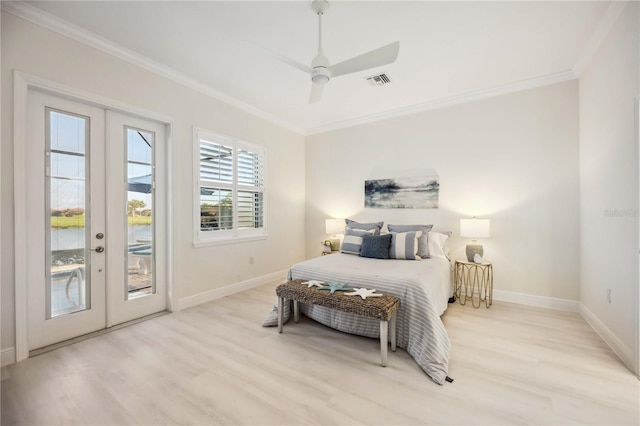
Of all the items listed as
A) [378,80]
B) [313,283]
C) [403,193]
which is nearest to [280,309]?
[313,283]

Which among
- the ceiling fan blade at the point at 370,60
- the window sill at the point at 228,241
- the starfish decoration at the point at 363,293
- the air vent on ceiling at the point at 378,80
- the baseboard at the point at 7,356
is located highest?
the air vent on ceiling at the point at 378,80

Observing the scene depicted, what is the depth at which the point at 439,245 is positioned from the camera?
3695 mm

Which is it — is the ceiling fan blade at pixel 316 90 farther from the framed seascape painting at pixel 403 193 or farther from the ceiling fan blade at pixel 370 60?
the framed seascape painting at pixel 403 193

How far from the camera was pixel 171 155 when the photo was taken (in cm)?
335

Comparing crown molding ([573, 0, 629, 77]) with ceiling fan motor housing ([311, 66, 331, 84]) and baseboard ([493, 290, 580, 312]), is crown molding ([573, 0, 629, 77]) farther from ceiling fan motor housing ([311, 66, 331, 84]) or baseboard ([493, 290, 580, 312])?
baseboard ([493, 290, 580, 312])

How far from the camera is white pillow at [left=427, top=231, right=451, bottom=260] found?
365 cm

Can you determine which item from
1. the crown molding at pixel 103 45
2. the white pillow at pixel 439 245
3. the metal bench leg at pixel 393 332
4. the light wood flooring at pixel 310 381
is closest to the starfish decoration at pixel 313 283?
the light wood flooring at pixel 310 381

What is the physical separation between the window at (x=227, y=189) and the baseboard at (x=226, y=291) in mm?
693

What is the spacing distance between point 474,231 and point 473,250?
0.30m

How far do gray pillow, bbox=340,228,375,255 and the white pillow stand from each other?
81 centimetres

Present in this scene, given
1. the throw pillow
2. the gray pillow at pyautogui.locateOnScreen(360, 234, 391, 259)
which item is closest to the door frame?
the gray pillow at pyautogui.locateOnScreen(360, 234, 391, 259)

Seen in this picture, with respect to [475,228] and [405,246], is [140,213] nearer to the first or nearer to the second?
[405,246]

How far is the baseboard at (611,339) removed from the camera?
207cm

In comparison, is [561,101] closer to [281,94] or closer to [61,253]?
[281,94]
